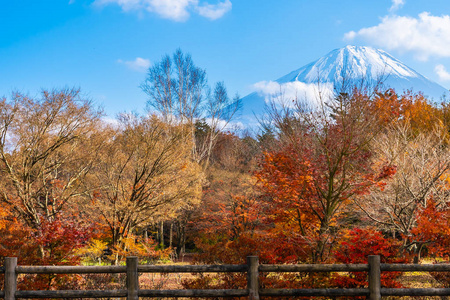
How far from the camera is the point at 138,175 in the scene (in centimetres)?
1991

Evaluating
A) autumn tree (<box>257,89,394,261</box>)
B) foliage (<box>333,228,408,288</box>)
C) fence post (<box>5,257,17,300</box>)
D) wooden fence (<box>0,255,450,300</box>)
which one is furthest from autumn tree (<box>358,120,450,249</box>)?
fence post (<box>5,257,17,300</box>)

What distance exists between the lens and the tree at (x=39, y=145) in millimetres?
16344

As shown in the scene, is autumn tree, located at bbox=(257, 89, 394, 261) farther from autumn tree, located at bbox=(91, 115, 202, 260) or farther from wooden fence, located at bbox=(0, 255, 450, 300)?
autumn tree, located at bbox=(91, 115, 202, 260)

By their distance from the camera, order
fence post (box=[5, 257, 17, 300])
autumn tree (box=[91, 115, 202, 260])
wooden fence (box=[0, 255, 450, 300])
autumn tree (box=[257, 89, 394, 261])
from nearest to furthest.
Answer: wooden fence (box=[0, 255, 450, 300]), fence post (box=[5, 257, 17, 300]), autumn tree (box=[257, 89, 394, 261]), autumn tree (box=[91, 115, 202, 260])

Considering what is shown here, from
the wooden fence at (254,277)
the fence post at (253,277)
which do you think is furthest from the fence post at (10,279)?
the fence post at (253,277)

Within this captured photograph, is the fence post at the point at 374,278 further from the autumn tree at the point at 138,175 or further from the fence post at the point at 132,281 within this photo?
the autumn tree at the point at 138,175

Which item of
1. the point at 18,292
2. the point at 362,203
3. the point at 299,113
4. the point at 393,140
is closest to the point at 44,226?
the point at 18,292

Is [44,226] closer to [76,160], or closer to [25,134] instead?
[25,134]

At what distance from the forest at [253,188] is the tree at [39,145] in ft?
0.17

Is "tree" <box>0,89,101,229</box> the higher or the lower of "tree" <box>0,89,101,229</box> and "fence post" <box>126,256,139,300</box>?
the higher

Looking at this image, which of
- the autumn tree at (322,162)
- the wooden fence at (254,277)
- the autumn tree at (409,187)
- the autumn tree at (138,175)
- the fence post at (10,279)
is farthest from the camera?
the autumn tree at (138,175)

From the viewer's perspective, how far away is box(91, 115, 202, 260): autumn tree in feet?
63.5

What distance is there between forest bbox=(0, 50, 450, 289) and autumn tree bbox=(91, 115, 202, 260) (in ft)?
0.21

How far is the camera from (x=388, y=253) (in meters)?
7.94
